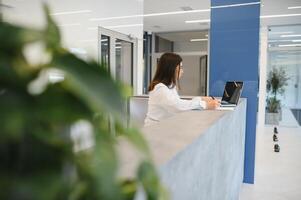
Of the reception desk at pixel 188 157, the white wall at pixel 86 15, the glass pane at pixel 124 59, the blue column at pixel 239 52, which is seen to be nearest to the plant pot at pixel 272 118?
the glass pane at pixel 124 59

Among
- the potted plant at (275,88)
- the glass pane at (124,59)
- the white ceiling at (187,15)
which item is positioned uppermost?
the white ceiling at (187,15)

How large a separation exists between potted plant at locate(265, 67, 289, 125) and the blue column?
4.70 meters

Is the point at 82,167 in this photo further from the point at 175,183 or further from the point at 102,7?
the point at 102,7

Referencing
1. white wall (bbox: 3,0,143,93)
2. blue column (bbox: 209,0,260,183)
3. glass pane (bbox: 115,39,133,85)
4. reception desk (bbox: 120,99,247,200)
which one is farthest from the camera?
glass pane (bbox: 115,39,133,85)

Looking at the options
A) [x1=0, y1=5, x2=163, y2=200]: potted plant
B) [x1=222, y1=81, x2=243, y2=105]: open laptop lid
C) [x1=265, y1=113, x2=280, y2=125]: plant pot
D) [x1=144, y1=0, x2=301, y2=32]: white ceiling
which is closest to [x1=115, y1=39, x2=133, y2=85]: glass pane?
[x1=144, y1=0, x2=301, y2=32]: white ceiling

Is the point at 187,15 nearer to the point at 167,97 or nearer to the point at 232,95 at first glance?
the point at 232,95

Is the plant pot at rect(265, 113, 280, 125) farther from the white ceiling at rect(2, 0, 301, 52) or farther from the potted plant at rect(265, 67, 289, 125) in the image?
the white ceiling at rect(2, 0, 301, 52)

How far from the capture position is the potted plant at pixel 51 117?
0.76 ft

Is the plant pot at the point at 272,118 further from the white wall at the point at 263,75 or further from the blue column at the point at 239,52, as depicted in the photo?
the blue column at the point at 239,52

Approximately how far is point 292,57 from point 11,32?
8.78 m

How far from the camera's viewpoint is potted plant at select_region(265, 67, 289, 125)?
25.7 feet

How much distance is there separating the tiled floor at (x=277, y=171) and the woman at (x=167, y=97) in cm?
141

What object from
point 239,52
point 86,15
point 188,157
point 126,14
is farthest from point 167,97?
point 126,14

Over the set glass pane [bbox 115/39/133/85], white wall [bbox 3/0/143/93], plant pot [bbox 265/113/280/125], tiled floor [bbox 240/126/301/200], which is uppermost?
white wall [bbox 3/0/143/93]
